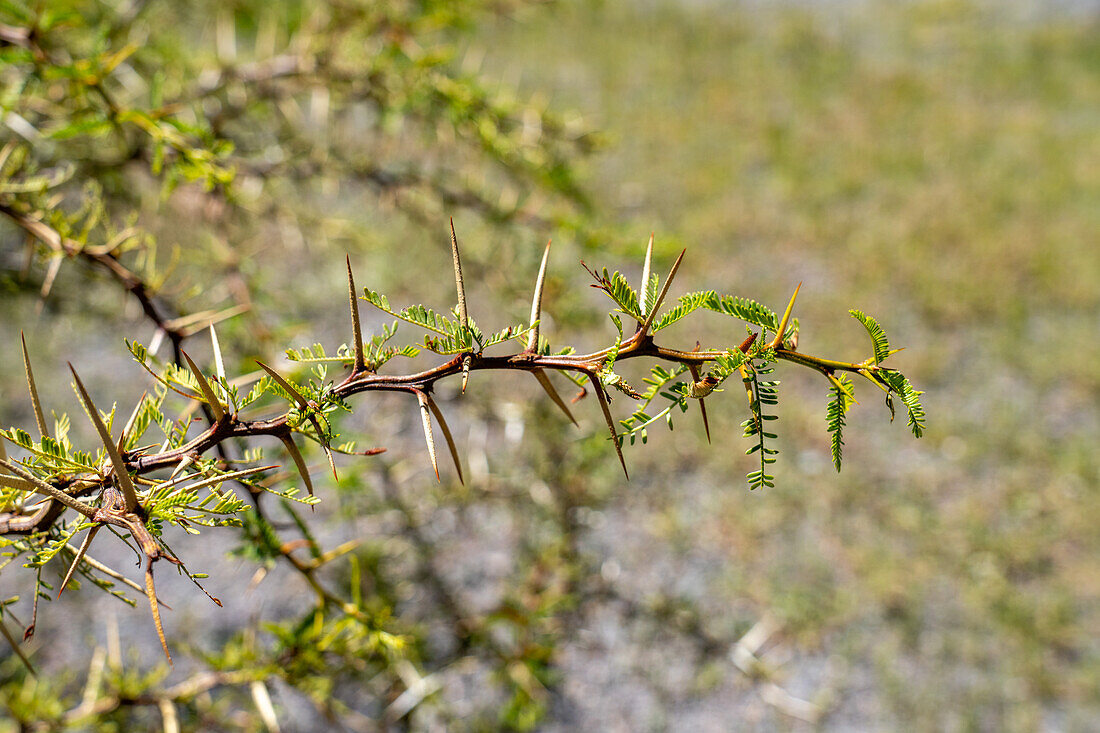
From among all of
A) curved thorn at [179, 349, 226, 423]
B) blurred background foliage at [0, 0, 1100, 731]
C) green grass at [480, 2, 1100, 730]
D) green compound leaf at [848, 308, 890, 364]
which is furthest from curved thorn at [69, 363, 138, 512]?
green grass at [480, 2, 1100, 730]

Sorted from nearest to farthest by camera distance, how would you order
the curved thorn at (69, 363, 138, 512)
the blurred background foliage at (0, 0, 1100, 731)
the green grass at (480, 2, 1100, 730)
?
the curved thorn at (69, 363, 138, 512), the blurred background foliage at (0, 0, 1100, 731), the green grass at (480, 2, 1100, 730)

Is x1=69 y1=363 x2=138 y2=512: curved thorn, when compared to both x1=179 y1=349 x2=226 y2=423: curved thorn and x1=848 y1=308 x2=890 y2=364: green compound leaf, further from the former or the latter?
x1=848 y1=308 x2=890 y2=364: green compound leaf

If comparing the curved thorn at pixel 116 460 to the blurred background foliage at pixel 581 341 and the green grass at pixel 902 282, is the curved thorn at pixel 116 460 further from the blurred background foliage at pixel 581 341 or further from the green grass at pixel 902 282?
the green grass at pixel 902 282

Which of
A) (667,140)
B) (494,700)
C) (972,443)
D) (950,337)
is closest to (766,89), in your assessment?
(667,140)

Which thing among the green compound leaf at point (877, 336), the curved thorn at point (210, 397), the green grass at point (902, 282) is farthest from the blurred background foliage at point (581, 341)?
the green compound leaf at point (877, 336)

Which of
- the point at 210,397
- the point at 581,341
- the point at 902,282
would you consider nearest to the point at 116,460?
the point at 210,397

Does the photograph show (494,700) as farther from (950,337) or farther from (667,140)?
(667,140)

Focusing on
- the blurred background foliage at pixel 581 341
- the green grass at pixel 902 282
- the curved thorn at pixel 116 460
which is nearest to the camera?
the curved thorn at pixel 116 460

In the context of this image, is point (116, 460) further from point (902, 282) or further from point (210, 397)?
point (902, 282)

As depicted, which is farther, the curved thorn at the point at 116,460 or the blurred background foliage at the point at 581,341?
the blurred background foliage at the point at 581,341
